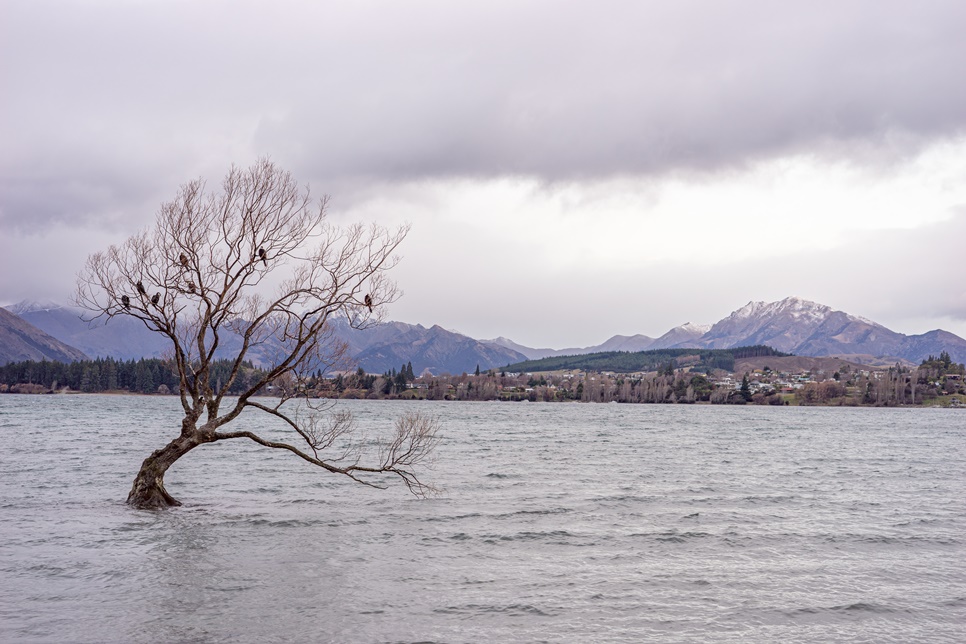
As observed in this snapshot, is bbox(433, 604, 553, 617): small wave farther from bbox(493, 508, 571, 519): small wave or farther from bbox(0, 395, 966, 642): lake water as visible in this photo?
bbox(493, 508, 571, 519): small wave

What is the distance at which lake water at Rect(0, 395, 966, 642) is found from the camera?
52.0 feet

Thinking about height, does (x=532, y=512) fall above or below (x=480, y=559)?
below

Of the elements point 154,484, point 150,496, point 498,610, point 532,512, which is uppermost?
point 154,484

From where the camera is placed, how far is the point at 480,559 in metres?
21.8

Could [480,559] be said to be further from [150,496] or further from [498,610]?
[150,496]

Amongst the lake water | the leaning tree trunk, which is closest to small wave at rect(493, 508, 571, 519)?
the lake water

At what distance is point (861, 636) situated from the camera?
1580cm

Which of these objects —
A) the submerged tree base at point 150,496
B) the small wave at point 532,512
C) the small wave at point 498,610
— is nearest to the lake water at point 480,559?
the small wave at point 498,610

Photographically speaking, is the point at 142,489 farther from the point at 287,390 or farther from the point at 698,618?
the point at 698,618

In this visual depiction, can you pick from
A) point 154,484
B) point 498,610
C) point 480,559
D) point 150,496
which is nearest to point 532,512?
point 480,559

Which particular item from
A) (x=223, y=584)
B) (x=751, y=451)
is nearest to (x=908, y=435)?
(x=751, y=451)

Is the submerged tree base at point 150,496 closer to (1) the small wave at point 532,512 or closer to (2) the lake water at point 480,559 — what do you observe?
(2) the lake water at point 480,559

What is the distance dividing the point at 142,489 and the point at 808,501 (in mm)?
29620

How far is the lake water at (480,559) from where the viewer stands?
15.9 metres
